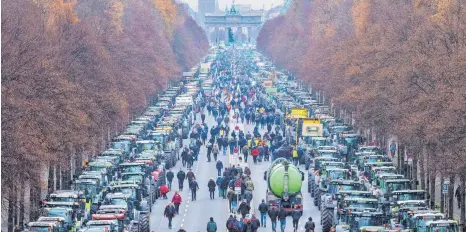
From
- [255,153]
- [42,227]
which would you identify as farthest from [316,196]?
[42,227]

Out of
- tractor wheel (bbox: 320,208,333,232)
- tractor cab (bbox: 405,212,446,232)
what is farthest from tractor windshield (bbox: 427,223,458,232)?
tractor wheel (bbox: 320,208,333,232)

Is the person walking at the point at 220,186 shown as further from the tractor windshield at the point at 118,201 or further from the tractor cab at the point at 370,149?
the tractor windshield at the point at 118,201

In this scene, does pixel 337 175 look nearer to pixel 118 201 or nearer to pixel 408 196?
pixel 408 196

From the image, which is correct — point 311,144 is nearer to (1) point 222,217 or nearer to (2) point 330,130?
(2) point 330,130

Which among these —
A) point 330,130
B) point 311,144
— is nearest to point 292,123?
point 330,130

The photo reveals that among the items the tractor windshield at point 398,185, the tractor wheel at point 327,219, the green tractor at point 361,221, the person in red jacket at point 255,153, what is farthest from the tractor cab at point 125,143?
the green tractor at point 361,221

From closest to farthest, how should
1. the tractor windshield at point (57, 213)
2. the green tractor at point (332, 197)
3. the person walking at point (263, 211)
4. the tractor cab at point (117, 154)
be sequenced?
the tractor windshield at point (57, 213)
the green tractor at point (332, 197)
the person walking at point (263, 211)
the tractor cab at point (117, 154)
